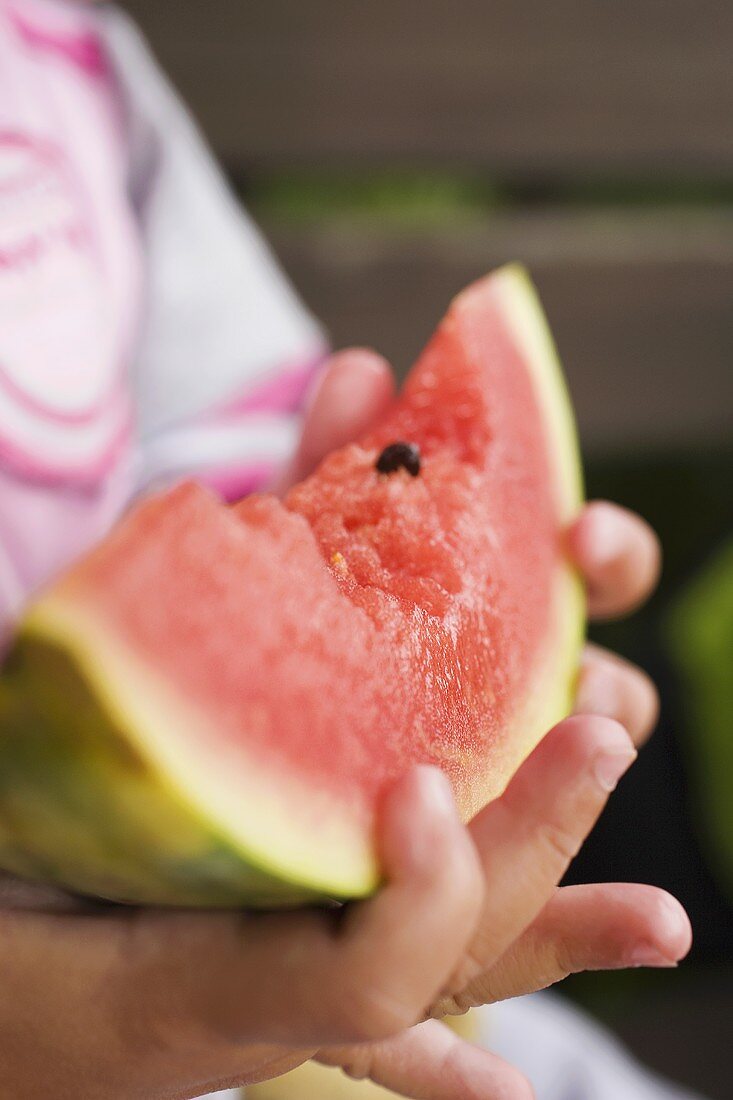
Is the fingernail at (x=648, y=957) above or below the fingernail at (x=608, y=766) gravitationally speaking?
below

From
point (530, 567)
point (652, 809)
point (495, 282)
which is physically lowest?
point (652, 809)

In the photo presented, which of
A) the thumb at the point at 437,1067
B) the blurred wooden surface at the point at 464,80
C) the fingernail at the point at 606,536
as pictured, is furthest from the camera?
the blurred wooden surface at the point at 464,80

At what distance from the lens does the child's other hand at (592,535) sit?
579mm

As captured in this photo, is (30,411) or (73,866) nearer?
(73,866)

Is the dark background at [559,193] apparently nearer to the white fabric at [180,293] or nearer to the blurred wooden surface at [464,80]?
the blurred wooden surface at [464,80]

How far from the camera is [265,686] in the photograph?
1.05 ft

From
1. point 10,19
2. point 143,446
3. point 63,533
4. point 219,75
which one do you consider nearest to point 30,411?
point 63,533

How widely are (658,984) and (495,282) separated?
0.85m

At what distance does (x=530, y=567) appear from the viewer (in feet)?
1.75

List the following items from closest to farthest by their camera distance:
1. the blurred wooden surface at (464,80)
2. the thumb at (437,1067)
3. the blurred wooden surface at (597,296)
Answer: the thumb at (437,1067)
the blurred wooden surface at (464,80)
the blurred wooden surface at (597,296)

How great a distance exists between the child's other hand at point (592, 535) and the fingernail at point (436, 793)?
0.85 feet

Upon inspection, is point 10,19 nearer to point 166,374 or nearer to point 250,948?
point 166,374

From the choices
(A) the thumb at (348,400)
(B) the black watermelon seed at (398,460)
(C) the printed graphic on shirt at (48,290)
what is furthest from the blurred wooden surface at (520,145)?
(B) the black watermelon seed at (398,460)

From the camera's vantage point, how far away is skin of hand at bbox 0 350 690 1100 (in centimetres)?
31
